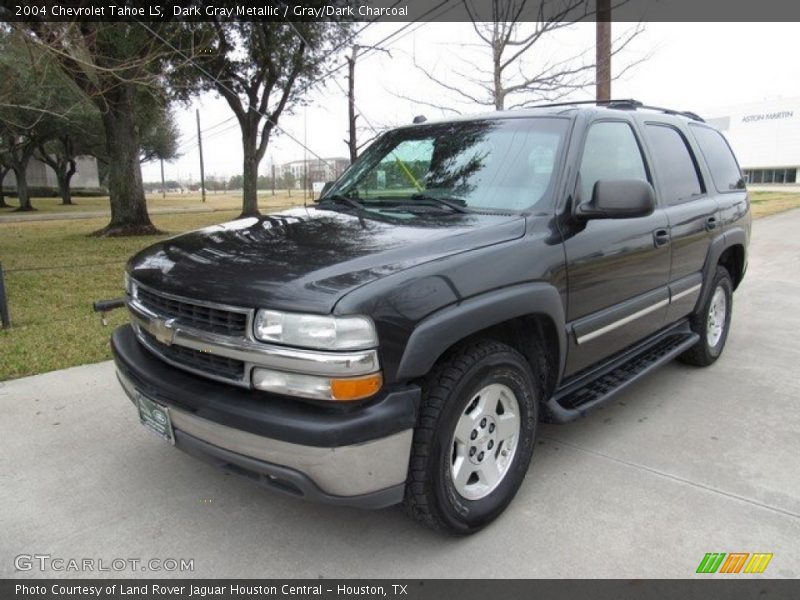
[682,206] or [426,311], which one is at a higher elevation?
[682,206]

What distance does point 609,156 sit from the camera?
11.7 feet

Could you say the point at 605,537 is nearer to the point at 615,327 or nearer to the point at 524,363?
the point at 524,363

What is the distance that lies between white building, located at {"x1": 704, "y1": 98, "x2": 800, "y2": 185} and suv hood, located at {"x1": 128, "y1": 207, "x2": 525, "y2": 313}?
260 ft

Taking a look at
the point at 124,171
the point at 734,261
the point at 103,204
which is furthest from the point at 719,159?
the point at 103,204

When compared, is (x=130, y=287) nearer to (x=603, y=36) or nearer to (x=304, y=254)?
(x=304, y=254)

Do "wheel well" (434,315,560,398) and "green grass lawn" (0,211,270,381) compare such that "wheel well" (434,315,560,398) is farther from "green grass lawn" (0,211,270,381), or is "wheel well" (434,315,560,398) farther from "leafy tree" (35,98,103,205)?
"leafy tree" (35,98,103,205)

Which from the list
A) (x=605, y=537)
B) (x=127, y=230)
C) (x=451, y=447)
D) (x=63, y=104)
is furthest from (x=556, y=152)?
(x=63, y=104)

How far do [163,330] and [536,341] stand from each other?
5.58 ft

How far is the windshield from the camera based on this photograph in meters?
3.19

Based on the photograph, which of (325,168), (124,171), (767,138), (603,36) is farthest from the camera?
(767,138)

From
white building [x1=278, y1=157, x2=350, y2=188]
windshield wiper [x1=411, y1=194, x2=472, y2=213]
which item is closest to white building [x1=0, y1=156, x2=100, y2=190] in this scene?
white building [x1=278, y1=157, x2=350, y2=188]

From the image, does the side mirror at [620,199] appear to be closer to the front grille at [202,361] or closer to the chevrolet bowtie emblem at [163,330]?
the front grille at [202,361]

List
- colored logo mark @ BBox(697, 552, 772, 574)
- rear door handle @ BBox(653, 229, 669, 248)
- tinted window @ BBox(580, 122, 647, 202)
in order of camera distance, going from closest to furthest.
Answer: colored logo mark @ BBox(697, 552, 772, 574)
tinted window @ BBox(580, 122, 647, 202)
rear door handle @ BBox(653, 229, 669, 248)

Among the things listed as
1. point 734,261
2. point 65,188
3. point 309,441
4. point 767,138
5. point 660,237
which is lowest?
point 309,441
